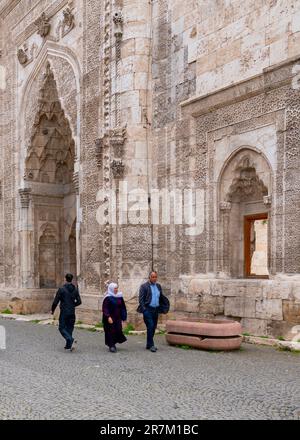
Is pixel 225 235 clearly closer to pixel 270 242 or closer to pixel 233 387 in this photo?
pixel 270 242

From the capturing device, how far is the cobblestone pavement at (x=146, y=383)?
482 cm

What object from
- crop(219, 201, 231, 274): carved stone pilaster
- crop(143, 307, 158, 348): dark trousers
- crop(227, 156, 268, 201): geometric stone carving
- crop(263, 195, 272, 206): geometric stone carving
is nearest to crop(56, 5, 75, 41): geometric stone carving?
crop(227, 156, 268, 201): geometric stone carving

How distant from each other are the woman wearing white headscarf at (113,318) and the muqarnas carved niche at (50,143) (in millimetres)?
7528

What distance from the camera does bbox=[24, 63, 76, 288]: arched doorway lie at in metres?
15.6

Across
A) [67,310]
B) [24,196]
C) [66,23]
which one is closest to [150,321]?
[67,310]

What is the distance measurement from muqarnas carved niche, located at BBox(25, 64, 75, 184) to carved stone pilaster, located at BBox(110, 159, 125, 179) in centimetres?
438

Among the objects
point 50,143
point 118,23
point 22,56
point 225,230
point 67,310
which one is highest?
point 22,56

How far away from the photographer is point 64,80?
45.3 ft

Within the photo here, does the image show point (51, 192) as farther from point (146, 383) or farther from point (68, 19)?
point (146, 383)

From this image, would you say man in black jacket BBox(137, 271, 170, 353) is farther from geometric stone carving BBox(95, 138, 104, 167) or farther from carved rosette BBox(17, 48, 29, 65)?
carved rosette BBox(17, 48, 29, 65)

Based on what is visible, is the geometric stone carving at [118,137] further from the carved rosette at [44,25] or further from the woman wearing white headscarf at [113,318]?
the carved rosette at [44,25]

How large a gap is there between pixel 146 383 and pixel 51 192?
11.0m

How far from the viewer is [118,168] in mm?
11117

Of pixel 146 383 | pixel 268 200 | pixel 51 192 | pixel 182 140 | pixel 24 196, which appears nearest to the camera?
pixel 146 383
